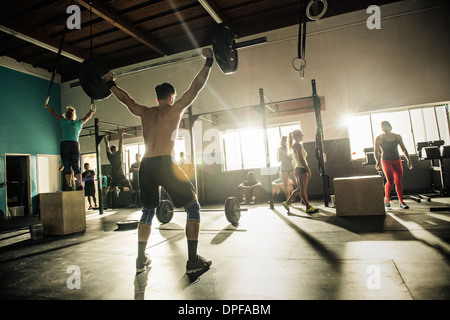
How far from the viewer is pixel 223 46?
245 cm

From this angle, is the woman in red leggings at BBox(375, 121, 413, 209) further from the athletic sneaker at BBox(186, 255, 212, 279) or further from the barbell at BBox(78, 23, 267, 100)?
the athletic sneaker at BBox(186, 255, 212, 279)

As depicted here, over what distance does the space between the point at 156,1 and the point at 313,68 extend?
170 inches

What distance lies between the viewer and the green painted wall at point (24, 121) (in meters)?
7.83

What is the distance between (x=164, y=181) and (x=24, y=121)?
9.06 metres

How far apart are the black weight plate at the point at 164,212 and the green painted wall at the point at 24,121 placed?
6.66 metres

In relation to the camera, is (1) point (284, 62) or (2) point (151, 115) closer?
(2) point (151, 115)

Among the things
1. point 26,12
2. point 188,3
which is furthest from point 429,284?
point 26,12

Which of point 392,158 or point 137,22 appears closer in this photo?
point 392,158

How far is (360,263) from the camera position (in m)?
1.73

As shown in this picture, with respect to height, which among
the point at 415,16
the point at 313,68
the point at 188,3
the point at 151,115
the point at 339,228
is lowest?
the point at 339,228

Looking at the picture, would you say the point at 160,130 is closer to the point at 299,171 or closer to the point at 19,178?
the point at 299,171

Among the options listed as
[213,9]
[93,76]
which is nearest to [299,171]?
[93,76]

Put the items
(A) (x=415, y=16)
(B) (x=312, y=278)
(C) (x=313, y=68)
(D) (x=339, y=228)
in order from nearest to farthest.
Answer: (B) (x=312, y=278)
(D) (x=339, y=228)
(A) (x=415, y=16)
(C) (x=313, y=68)

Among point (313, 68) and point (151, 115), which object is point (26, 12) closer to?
point (151, 115)
